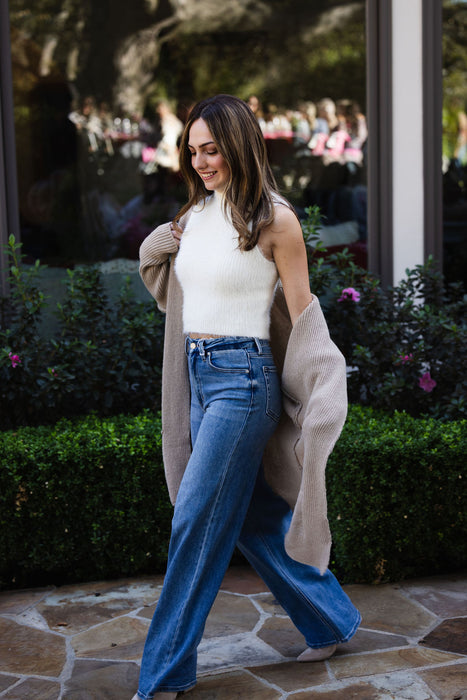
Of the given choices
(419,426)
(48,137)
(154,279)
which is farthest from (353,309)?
(48,137)

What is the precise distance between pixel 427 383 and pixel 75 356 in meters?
1.99

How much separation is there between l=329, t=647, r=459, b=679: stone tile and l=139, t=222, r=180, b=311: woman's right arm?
1.51 m

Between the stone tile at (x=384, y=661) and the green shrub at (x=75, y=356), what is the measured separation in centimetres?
203

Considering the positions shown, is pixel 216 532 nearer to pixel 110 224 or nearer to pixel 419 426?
pixel 419 426

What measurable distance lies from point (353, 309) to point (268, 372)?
240cm

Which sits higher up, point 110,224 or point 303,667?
point 110,224

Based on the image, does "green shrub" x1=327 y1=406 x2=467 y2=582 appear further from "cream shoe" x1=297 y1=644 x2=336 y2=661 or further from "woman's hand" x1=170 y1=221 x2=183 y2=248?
"woman's hand" x1=170 y1=221 x2=183 y2=248

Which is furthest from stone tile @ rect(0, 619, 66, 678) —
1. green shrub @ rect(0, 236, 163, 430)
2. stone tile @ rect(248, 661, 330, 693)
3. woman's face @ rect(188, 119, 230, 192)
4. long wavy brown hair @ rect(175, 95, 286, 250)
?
woman's face @ rect(188, 119, 230, 192)

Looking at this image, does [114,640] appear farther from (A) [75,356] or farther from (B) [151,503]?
(A) [75,356]

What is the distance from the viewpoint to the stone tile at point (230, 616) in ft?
11.1

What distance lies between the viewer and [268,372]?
259 centimetres

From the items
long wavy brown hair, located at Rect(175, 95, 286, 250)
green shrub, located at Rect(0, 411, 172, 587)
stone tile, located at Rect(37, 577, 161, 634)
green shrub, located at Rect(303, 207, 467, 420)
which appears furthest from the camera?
green shrub, located at Rect(303, 207, 467, 420)

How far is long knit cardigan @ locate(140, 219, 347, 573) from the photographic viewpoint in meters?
2.55

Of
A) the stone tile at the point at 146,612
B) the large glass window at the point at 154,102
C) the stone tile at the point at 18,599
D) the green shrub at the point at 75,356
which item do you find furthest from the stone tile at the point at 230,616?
the large glass window at the point at 154,102
